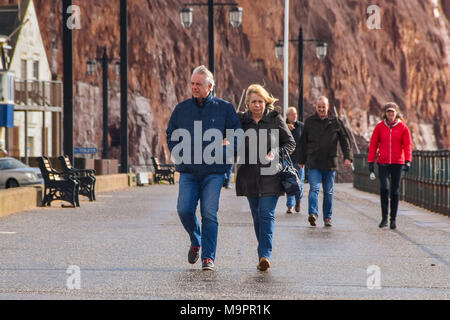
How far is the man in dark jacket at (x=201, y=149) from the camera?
9.27 m

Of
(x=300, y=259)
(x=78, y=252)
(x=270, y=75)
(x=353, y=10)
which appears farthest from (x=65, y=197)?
(x=353, y=10)

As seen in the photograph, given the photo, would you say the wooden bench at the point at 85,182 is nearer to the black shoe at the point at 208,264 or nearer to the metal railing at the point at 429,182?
the metal railing at the point at 429,182

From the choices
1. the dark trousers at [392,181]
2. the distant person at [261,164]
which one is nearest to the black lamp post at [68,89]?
the dark trousers at [392,181]

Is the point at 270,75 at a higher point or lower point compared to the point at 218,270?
higher

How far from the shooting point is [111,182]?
29453 mm

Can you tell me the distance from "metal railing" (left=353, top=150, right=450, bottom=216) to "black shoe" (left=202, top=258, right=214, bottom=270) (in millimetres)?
9294

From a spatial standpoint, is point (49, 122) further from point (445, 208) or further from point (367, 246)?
point (367, 246)

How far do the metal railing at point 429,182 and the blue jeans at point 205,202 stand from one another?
922 centimetres

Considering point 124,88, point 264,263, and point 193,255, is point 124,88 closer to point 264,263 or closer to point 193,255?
point 193,255

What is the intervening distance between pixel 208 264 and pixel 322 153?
575 cm

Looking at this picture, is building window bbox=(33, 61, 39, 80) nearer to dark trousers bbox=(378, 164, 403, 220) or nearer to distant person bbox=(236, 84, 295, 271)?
dark trousers bbox=(378, 164, 403, 220)
